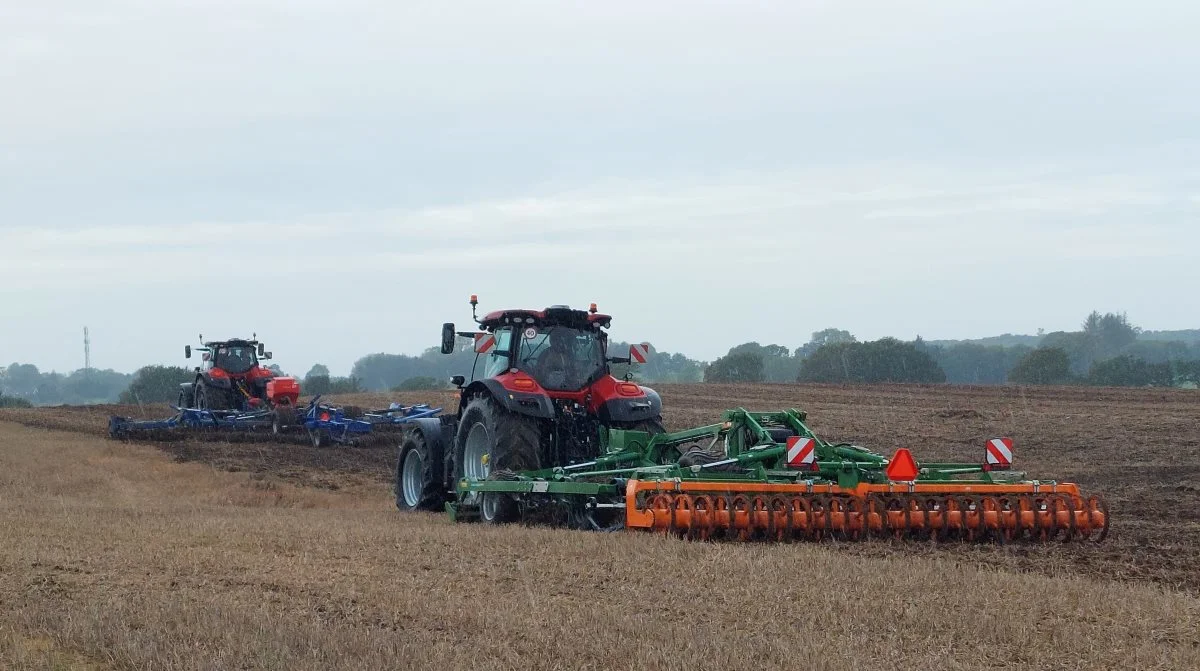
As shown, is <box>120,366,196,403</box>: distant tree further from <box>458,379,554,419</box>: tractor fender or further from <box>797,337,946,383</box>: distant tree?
<box>458,379,554,419</box>: tractor fender

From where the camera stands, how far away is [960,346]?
67.4 metres

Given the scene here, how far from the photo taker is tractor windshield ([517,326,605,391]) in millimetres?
12041

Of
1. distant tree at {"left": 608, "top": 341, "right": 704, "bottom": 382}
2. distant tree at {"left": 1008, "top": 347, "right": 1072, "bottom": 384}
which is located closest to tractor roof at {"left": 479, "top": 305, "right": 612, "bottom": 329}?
distant tree at {"left": 608, "top": 341, "right": 704, "bottom": 382}

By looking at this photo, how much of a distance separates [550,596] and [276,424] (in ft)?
59.0

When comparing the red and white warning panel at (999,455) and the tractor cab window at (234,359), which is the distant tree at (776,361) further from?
the red and white warning panel at (999,455)

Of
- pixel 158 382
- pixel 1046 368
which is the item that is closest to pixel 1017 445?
pixel 1046 368

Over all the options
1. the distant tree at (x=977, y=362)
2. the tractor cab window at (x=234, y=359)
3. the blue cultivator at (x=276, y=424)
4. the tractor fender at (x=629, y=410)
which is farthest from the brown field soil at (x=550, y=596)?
the distant tree at (x=977, y=362)

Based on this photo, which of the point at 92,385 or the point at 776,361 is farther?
the point at 92,385

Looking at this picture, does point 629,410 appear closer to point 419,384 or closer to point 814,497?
point 814,497

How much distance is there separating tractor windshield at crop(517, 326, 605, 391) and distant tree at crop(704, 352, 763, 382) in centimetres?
4641

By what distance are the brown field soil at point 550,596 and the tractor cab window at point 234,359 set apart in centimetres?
1350

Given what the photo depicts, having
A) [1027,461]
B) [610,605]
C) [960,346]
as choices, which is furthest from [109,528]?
[960,346]

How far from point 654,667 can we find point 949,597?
2.22 metres

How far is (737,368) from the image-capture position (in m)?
59.4
